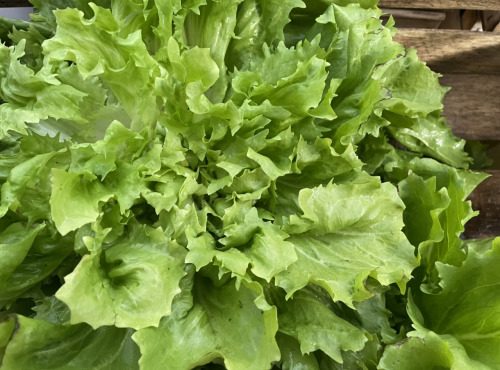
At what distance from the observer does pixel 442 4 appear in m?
1.19

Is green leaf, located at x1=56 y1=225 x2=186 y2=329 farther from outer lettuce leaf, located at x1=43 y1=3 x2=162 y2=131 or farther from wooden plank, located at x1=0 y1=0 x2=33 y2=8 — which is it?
wooden plank, located at x1=0 y1=0 x2=33 y2=8

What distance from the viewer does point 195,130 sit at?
76 centimetres

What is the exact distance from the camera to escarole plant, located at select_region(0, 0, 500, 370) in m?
0.69

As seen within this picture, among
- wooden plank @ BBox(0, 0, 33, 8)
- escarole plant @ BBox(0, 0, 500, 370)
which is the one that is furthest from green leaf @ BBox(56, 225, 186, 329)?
wooden plank @ BBox(0, 0, 33, 8)

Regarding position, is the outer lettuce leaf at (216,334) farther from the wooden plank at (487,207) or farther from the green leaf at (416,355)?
the wooden plank at (487,207)

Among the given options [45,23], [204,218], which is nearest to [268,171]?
[204,218]

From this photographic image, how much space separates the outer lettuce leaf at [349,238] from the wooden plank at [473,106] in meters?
0.54

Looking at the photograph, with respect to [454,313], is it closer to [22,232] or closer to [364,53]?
[364,53]

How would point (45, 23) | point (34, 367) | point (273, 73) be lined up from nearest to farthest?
point (34, 367), point (273, 73), point (45, 23)

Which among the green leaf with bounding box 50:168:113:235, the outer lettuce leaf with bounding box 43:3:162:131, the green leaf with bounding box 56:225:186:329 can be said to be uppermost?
the outer lettuce leaf with bounding box 43:3:162:131

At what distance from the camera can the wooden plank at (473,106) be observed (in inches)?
48.5

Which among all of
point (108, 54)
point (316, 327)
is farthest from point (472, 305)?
point (108, 54)

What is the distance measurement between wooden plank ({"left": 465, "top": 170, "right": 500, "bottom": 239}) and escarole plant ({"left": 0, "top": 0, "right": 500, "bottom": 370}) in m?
0.38

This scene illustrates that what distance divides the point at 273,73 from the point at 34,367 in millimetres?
525
